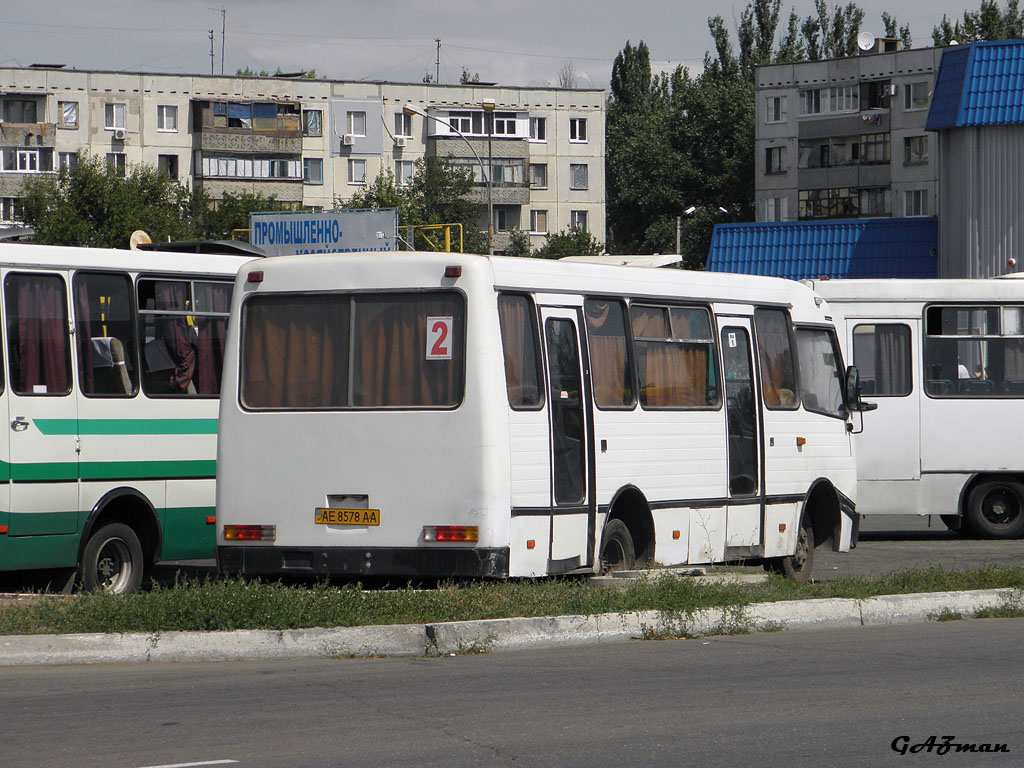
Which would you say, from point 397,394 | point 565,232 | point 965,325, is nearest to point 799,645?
point 397,394

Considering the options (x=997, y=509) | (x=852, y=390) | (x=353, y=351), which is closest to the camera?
(x=353, y=351)

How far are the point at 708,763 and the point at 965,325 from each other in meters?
14.5

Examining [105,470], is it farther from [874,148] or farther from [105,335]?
[874,148]

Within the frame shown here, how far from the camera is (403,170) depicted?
9150 cm

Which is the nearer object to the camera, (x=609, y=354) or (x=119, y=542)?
(x=609, y=354)

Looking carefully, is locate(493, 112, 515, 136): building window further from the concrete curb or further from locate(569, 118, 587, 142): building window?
the concrete curb

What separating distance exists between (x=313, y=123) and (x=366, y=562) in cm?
8026

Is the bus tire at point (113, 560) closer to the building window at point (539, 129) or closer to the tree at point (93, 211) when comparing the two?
the tree at point (93, 211)

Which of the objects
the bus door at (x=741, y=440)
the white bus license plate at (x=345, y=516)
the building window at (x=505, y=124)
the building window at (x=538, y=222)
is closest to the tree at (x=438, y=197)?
the building window at (x=505, y=124)

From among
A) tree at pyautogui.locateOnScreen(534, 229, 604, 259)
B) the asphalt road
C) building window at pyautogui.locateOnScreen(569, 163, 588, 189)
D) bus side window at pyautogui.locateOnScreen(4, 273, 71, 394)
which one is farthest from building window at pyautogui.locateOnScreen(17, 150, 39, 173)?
the asphalt road

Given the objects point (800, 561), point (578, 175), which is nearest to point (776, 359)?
point (800, 561)

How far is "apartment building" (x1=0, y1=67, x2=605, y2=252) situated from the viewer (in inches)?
3302

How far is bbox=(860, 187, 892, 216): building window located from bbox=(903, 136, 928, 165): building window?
1924 millimetres

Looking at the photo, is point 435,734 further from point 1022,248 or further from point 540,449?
point 1022,248
